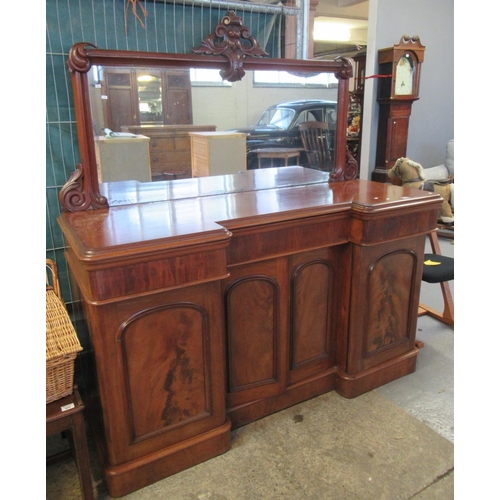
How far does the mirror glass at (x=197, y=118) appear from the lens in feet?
5.77

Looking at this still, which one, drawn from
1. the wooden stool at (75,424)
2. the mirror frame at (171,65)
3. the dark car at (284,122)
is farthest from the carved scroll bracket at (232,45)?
the wooden stool at (75,424)

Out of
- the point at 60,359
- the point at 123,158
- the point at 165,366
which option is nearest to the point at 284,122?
the point at 123,158

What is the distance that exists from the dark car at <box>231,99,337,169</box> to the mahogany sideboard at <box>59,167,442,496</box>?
14 centimetres

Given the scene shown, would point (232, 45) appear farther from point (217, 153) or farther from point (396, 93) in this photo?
point (396, 93)

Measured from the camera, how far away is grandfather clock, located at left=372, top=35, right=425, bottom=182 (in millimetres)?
4512

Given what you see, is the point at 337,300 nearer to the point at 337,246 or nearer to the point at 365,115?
the point at 337,246

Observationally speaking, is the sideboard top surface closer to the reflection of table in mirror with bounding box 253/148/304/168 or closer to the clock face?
the reflection of table in mirror with bounding box 253/148/304/168

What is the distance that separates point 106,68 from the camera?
167 cm

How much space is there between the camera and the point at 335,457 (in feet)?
5.56

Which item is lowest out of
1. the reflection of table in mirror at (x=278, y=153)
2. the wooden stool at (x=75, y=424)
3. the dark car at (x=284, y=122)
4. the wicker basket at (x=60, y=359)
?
the wooden stool at (x=75, y=424)

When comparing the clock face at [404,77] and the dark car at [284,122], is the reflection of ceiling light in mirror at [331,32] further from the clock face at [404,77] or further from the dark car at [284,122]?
the dark car at [284,122]

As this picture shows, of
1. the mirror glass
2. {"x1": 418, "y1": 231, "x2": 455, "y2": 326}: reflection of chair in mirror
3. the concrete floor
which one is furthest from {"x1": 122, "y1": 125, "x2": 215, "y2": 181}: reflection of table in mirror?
{"x1": 418, "y1": 231, "x2": 455, "y2": 326}: reflection of chair in mirror

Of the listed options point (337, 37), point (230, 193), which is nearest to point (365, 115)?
point (230, 193)

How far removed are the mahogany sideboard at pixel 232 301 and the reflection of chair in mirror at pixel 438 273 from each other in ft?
1.02
